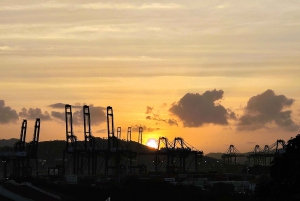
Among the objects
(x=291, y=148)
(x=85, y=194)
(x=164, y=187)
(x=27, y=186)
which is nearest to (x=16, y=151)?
(x=164, y=187)

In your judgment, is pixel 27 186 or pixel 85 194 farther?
pixel 85 194

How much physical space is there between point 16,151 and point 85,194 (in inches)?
3698

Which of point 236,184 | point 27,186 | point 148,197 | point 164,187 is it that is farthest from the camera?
point 236,184

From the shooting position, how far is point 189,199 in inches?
4139

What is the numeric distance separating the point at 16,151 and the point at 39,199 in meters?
122

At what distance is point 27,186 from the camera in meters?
92.7

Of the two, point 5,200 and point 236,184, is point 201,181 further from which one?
point 5,200

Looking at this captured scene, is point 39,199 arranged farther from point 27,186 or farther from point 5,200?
point 27,186

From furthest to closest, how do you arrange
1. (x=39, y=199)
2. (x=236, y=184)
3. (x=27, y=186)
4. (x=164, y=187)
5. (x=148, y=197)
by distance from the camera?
1. (x=236, y=184)
2. (x=164, y=187)
3. (x=148, y=197)
4. (x=27, y=186)
5. (x=39, y=199)

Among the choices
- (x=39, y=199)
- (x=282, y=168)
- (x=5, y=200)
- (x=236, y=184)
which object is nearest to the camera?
(x=282, y=168)

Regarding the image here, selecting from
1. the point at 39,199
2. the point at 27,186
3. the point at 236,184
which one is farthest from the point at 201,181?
the point at 39,199

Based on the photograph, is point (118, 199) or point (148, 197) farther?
point (148, 197)

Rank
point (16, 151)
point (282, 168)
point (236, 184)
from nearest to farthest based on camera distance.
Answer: point (282, 168) → point (236, 184) → point (16, 151)

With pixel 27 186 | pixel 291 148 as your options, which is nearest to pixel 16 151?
pixel 27 186
